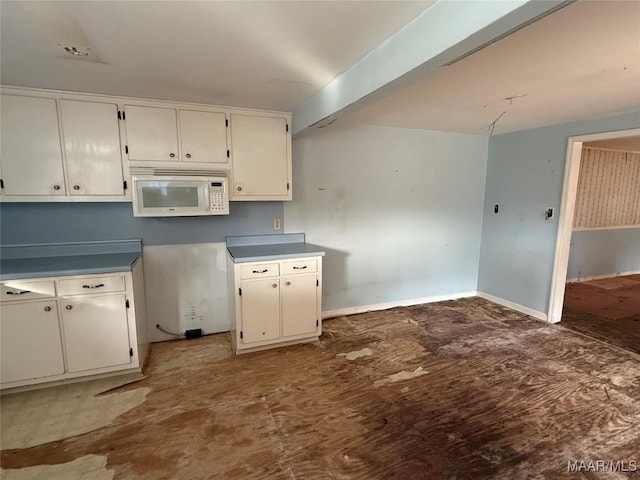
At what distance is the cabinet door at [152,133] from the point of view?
8.57ft

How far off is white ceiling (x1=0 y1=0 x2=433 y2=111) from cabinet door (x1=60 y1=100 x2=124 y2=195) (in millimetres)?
A: 172

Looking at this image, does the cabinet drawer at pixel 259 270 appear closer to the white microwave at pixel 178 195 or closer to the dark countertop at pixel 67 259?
the white microwave at pixel 178 195

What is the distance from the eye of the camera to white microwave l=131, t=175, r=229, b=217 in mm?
2594

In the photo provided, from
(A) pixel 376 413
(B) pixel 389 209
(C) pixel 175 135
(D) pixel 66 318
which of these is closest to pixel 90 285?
(D) pixel 66 318

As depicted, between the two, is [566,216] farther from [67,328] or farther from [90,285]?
[67,328]

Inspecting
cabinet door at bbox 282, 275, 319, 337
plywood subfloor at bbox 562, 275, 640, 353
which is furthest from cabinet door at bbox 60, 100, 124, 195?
plywood subfloor at bbox 562, 275, 640, 353

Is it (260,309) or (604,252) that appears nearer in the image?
(260,309)

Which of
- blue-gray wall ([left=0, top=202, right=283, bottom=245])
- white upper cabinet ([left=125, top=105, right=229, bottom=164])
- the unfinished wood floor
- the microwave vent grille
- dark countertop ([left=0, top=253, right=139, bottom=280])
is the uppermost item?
white upper cabinet ([left=125, top=105, right=229, bottom=164])

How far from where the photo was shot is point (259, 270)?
2.83m

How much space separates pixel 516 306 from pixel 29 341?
4909 millimetres

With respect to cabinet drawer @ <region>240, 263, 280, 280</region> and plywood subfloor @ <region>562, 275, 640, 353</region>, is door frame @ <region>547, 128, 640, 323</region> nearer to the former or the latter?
plywood subfloor @ <region>562, 275, 640, 353</region>

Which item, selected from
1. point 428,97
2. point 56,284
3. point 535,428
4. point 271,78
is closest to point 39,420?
point 56,284

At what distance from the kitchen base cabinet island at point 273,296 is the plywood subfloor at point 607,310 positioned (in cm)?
298

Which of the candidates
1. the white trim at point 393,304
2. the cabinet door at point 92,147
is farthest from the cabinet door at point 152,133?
the white trim at point 393,304
